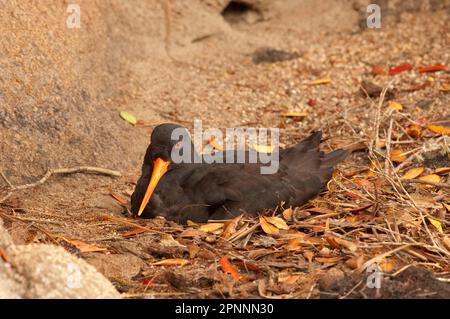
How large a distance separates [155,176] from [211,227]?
26.3 inches

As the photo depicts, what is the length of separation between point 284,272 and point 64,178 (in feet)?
8.23

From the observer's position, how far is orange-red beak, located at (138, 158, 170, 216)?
20.7 feet

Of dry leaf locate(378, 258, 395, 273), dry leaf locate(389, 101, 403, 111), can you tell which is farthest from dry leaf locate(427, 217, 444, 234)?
dry leaf locate(389, 101, 403, 111)

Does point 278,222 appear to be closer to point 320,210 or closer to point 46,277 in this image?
point 320,210

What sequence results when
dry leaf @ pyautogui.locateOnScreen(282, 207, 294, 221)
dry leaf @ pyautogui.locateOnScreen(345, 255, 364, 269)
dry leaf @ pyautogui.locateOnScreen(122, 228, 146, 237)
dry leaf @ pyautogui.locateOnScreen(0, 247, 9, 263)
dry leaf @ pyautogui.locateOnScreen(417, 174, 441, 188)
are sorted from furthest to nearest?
dry leaf @ pyautogui.locateOnScreen(417, 174, 441, 188), dry leaf @ pyautogui.locateOnScreen(282, 207, 294, 221), dry leaf @ pyautogui.locateOnScreen(122, 228, 146, 237), dry leaf @ pyautogui.locateOnScreen(345, 255, 364, 269), dry leaf @ pyautogui.locateOnScreen(0, 247, 9, 263)

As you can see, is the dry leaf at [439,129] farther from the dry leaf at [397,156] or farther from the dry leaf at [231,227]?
the dry leaf at [231,227]

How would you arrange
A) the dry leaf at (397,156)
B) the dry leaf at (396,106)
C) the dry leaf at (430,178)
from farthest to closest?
1. the dry leaf at (396,106)
2. the dry leaf at (397,156)
3. the dry leaf at (430,178)

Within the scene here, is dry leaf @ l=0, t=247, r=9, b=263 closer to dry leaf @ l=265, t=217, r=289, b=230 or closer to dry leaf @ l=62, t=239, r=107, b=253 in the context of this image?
dry leaf @ l=62, t=239, r=107, b=253

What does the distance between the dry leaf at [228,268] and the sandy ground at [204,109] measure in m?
0.04

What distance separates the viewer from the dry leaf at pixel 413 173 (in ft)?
23.1

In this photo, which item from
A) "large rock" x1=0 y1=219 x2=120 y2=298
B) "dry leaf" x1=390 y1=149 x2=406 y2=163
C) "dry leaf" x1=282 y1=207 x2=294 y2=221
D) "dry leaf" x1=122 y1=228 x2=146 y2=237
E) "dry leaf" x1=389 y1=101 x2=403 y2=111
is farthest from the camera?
"dry leaf" x1=389 y1=101 x2=403 y2=111

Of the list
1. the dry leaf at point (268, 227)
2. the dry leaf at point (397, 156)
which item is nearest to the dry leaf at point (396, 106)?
the dry leaf at point (397, 156)

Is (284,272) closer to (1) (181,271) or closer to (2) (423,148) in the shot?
(1) (181,271)

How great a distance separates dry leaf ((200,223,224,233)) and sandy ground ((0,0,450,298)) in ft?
0.49
